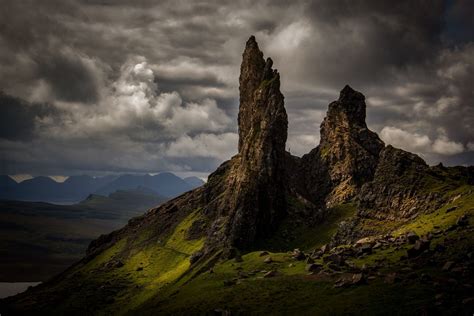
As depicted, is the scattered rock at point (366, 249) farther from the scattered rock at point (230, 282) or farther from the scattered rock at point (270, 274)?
the scattered rock at point (230, 282)

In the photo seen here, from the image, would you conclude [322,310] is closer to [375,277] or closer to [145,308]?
[375,277]

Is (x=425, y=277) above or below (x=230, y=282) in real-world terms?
above

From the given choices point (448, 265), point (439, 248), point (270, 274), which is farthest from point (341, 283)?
point (270, 274)

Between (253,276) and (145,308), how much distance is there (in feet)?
189

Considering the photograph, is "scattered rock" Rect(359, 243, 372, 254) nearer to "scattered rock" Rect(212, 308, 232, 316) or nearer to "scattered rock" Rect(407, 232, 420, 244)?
"scattered rock" Rect(407, 232, 420, 244)

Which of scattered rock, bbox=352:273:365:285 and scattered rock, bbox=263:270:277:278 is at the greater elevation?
scattered rock, bbox=352:273:365:285

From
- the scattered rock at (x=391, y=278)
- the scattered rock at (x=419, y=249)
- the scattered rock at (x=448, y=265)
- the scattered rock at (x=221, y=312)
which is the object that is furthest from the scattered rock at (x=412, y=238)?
the scattered rock at (x=221, y=312)

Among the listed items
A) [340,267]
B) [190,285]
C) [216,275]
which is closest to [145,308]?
[190,285]

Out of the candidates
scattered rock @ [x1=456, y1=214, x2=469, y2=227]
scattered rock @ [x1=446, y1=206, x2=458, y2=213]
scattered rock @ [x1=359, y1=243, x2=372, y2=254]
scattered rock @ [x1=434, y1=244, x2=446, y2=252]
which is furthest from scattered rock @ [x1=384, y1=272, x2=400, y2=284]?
scattered rock @ [x1=446, y1=206, x2=458, y2=213]

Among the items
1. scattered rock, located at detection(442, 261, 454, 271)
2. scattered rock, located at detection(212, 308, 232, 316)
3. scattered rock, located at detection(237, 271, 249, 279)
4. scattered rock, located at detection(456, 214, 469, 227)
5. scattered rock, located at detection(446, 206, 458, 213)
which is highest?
scattered rock, located at detection(446, 206, 458, 213)

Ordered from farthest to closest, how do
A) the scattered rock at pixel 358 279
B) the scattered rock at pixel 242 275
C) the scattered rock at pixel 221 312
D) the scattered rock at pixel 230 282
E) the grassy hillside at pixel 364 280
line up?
1. the scattered rock at pixel 242 275
2. the scattered rock at pixel 230 282
3. the scattered rock at pixel 221 312
4. the scattered rock at pixel 358 279
5. the grassy hillside at pixel 364 280

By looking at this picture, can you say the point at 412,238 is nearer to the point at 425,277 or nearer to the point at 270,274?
the point at 425,277

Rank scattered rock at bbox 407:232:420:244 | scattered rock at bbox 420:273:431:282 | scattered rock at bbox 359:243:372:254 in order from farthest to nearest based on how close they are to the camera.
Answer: scattered rock at bbox 359:243:372:254 < scattered rock at bbox 407:232:420:244 < scattered rock at bbox 420:273:431:282

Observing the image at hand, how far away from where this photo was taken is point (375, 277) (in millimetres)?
124312
